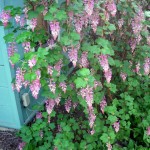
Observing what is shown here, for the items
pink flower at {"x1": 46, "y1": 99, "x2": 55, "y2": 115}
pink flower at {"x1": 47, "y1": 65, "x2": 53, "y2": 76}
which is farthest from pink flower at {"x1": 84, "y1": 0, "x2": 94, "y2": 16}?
pink flower at {"x1": 46, "y1": 99, "x2": 55, "y2": 115}

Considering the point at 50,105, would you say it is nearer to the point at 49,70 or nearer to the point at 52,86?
the point at 52,86

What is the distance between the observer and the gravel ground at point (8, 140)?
328 cm

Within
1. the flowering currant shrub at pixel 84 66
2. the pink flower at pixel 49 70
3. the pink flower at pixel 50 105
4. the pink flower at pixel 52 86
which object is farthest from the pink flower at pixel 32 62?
the pink flower at pixel 50 105

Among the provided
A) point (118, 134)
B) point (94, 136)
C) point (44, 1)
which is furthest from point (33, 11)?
point (118, 134)

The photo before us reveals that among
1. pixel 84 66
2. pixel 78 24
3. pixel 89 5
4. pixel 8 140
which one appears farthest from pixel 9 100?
pixel 89 5

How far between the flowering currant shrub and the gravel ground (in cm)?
40

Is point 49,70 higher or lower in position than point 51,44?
lower

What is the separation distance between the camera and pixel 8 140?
3.39 meters

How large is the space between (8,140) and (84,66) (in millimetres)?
1760

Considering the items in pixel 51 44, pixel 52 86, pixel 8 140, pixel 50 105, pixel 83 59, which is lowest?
pixel 8 140

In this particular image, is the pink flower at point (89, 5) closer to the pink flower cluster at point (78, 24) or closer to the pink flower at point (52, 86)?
the pink flower cluster at point (78, 24)

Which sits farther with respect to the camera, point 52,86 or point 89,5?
point 52,86

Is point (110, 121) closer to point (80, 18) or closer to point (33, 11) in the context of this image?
point (80, 18)

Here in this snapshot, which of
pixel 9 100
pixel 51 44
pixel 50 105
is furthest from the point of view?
pixel 9 100
